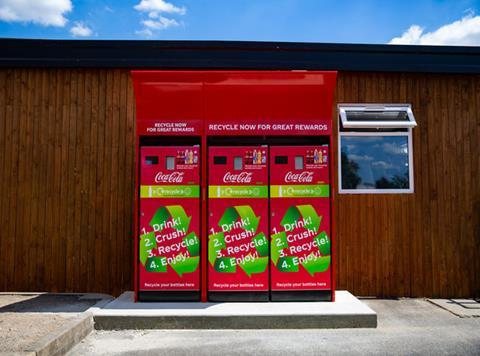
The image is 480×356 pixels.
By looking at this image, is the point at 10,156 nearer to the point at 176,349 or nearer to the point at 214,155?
the point at 214,155

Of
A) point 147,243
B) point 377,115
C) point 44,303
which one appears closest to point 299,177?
point 377,115

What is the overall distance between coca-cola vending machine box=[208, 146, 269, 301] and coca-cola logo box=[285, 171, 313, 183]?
302 mm

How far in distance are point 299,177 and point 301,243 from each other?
878mm

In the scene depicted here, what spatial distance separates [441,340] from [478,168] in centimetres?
333

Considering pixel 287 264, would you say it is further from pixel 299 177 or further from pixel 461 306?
pixel 461 306

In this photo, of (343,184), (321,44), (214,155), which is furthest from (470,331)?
(321,44)

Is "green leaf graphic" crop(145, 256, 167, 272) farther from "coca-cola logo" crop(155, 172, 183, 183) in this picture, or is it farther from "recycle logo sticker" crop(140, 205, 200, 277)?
"coca-cola logo" crop(155, 172, 183, 183)

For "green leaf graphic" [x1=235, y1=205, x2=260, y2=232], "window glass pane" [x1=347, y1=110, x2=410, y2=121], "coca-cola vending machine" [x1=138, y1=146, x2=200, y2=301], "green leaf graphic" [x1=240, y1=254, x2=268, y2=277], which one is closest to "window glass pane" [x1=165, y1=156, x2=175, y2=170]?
"coca-cola vending machine" [x1=138, y1=146, x2=200, y2=301]

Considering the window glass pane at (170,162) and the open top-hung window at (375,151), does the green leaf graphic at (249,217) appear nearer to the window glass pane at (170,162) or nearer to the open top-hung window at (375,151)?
the window glass pane at (170,162)

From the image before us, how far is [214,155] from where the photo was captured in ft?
18.2

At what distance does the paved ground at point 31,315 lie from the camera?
401 cm

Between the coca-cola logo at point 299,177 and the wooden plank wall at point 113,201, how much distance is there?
4.31 feet

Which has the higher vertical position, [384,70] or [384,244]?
[384,70]

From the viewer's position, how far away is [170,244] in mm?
5441
